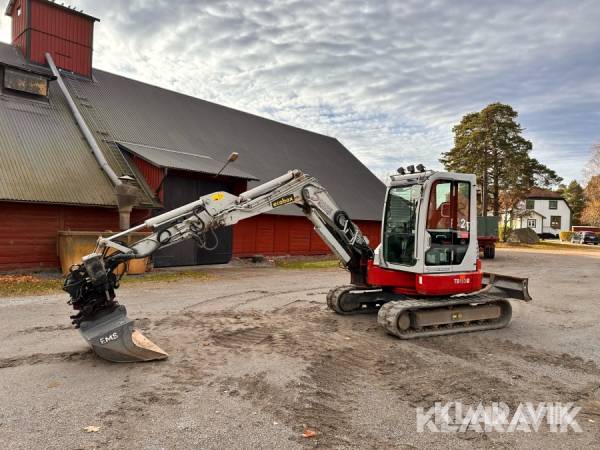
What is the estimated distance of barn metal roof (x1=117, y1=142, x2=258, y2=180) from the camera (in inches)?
675

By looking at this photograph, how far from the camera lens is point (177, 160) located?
59.7ft

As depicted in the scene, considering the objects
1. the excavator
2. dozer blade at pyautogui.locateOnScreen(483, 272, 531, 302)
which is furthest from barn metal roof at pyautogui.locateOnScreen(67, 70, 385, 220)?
dozer blade at pyautogui.locateOnScreen(483, 272, 531, 302)

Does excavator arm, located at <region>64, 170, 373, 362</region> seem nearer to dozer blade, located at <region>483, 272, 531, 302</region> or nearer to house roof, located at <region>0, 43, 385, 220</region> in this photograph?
dozer blade, located at <region>483, 272, 531, 302</region>

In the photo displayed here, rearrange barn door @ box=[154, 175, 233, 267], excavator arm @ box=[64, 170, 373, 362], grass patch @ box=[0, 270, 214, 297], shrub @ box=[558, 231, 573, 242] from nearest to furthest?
excavator arm @ box=[64, 170, 373, 362], grass patch @ box=[0, 270, 214, 297], barn door @ box=[154, 175, 233, 267], shrub @ box=[558, 231, 573, 242]

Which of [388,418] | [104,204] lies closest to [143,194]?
[104,204]

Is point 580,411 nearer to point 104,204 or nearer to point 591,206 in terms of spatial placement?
point 104,204

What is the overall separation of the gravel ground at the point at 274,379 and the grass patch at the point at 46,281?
1.73 metres

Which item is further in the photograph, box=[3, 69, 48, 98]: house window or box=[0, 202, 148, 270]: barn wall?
box=[3, 69, 48, 98]: house window

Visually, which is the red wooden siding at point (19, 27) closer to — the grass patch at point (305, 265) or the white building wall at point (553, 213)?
the grass patch at point (305, 265)

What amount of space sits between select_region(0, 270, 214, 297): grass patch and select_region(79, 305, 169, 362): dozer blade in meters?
7.11

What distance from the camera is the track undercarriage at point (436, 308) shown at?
8.07 metres

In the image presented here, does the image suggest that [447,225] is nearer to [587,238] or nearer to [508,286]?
[508,286]

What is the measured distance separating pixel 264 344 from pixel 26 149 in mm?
12958

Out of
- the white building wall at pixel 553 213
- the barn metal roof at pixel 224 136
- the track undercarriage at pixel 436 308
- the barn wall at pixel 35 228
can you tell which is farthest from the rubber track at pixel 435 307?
the white building wall at pixel 553 213
